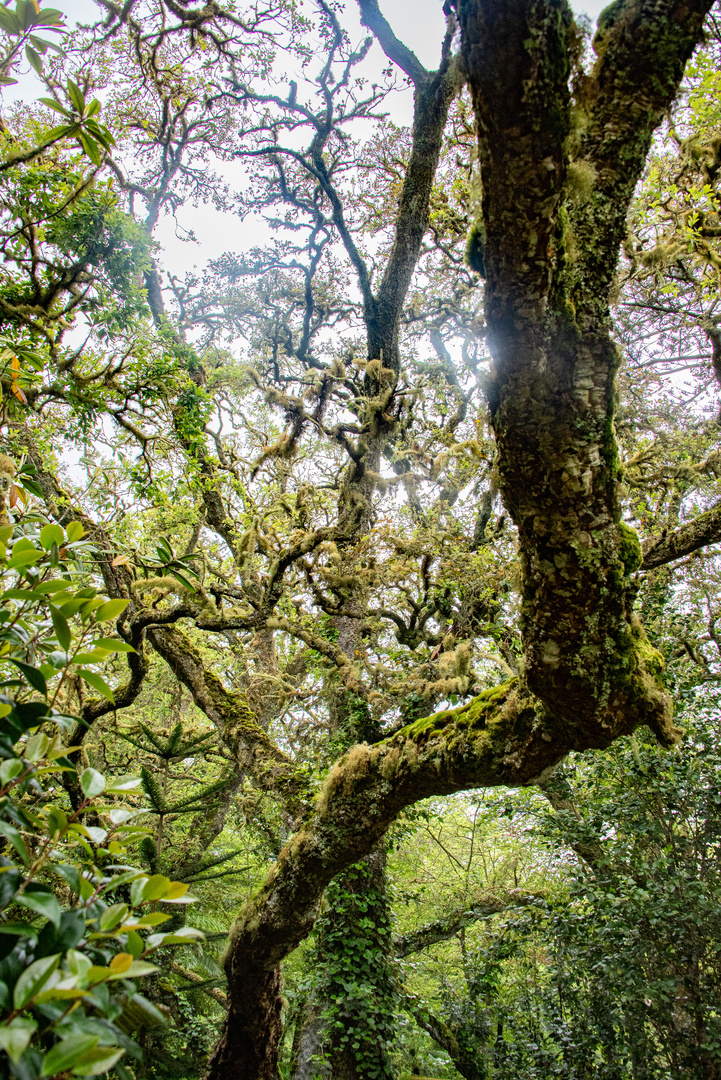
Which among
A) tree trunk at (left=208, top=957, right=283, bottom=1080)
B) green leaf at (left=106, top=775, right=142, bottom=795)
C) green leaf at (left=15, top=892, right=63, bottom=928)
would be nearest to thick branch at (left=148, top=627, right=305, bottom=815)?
tree trunk at (left=208, top=957, right=283, bottom=1080)

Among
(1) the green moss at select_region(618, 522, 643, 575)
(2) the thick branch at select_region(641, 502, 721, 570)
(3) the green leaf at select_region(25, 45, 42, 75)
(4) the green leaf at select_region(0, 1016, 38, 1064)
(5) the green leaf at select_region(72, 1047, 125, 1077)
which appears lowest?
(5) the green leaf at select_region(72, 1047, 125, 1077)

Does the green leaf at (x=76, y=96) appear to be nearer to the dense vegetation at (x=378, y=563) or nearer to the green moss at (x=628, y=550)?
the dense vegetation at (x=378, y=563)

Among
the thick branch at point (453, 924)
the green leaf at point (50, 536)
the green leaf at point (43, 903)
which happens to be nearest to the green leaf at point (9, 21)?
the green leaf at point (50, 536)

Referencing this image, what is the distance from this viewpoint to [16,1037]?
1.97ft

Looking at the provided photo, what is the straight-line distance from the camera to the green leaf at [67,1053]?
62cm

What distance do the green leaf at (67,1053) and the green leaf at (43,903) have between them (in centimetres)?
17

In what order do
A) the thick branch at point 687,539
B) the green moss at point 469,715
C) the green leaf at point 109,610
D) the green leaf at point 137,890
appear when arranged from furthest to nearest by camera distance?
the thick branch at point 687,539
the green moss at point 469,715
the green leaf at point 109,610
the green leaf at point 137,890

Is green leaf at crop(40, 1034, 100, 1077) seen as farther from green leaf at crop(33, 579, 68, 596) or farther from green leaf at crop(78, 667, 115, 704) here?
green leaf at crop(33, 579, 68, 596)

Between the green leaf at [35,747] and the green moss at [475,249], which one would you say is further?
A: the green moss at [475,249]

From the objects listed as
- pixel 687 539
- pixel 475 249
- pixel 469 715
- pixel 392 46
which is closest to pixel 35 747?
pixel 475 249

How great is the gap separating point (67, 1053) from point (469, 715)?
2945mm

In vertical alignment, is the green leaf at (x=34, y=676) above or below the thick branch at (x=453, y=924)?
above

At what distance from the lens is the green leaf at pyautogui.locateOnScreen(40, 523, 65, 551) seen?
1.19 metres

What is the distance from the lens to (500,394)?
2238 mm
